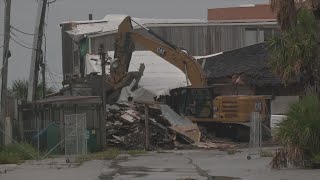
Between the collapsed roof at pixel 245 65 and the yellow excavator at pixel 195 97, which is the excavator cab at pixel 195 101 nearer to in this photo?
the yellow excavator at pixel 195 97

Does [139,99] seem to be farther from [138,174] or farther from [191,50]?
[138,174]

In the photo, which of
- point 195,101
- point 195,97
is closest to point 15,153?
point 195,97

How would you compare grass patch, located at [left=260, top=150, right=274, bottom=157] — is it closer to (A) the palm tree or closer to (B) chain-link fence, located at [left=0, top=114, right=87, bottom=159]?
(A) the palm tree

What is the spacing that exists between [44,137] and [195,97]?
8976 millimetres

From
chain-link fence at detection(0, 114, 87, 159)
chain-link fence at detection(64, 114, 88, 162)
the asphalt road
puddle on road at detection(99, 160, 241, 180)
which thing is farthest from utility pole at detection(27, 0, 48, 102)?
puddle on road at detection(99, 160, 241, 180)

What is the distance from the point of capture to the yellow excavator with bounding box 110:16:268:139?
3256 centimetres

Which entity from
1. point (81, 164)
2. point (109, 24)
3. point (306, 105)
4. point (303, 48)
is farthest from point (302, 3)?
point (109, 24)

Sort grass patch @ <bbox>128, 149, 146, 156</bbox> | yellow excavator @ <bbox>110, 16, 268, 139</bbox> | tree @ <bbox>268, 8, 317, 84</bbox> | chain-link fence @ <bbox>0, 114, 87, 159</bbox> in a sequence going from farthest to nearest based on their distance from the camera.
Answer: yellow excavator @ <bbox>110, 16, 268, 139</bbox> < grass patch @ <bbox>128, 149, 146, 156</bbox> < chain-link fence @ <bbox>0, 114, 87, 159</bbox> < tree @ <bbox>268, 8, 317, 84</bbox>

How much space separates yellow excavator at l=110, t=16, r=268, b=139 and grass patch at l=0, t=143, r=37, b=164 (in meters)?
8.01

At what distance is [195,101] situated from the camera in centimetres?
3419

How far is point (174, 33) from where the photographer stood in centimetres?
5147

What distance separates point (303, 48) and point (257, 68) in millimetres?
20134

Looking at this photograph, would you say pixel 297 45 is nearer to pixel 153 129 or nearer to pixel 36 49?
pixel 153 129

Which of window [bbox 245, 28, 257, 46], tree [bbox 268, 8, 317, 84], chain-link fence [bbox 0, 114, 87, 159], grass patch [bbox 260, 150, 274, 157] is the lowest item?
grass patch [bbox 260, 150, 274, 157]
